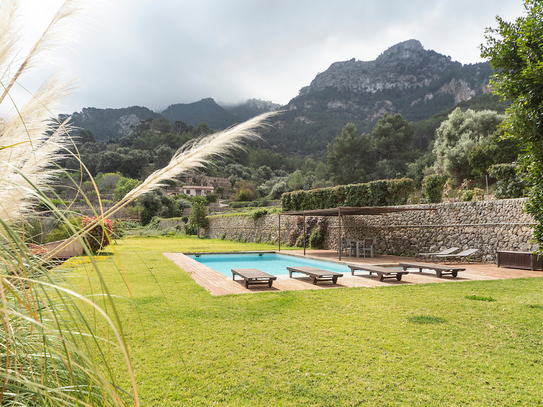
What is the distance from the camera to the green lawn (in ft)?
7.52

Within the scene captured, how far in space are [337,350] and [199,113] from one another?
116 metres

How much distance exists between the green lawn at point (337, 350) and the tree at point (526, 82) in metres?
1.44

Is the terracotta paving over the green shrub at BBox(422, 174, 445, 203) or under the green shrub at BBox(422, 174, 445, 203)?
under

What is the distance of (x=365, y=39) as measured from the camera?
1966cm

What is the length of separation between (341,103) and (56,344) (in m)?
92.2

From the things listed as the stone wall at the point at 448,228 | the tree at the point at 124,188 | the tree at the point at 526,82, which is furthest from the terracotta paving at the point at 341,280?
the tree at the point at 526,82

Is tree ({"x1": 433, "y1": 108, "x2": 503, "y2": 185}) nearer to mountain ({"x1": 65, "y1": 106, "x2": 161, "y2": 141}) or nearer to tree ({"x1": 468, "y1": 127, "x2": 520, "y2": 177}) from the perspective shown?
tree ({"x1": 468, "y1": 127, "x2": 520, "y2": 177})

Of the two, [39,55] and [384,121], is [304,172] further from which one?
[39,55]

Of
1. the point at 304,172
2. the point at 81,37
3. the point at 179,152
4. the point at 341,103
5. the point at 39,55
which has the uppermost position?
the point at 341,103

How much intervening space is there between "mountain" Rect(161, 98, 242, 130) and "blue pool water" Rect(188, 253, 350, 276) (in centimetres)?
8922

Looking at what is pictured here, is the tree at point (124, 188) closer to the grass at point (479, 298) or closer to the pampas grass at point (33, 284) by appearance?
the pampas grass at point (33, 284)

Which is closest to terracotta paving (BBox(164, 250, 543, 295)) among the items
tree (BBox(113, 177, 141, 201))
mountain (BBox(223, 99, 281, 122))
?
tree (BBox(113, 177, 141, 201))

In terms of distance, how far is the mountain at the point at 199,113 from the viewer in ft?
333

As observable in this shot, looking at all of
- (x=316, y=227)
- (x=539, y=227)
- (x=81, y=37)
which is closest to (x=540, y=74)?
(x=539, y=227)
